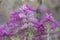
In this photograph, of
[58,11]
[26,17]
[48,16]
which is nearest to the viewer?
[26,17]

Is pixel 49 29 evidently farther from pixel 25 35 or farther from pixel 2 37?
pixel 2 37

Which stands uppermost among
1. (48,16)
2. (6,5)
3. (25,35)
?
(6,5)

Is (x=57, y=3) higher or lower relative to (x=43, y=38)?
higher

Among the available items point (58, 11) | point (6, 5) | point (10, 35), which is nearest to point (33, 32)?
point (10, 35)

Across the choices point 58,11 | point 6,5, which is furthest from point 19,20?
point 6,5

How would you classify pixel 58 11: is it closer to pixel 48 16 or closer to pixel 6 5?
pixel 6 5

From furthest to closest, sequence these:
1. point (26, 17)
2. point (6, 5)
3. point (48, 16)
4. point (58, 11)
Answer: point (6, 5) < point (58, 11) < point (48, 16) < point (26, 17)

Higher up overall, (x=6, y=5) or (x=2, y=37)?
(x=6, y=5)

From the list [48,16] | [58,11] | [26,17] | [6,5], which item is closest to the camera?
[26,17]

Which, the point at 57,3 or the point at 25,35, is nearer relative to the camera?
the point at 25,35
